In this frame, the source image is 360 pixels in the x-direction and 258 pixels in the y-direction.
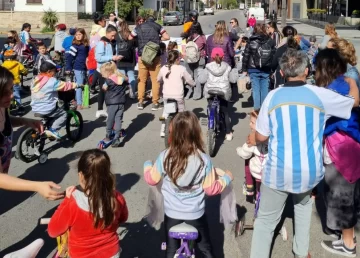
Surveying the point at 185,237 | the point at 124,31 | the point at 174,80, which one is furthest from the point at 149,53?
the point at 185,237

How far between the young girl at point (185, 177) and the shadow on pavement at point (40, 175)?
8.94 feet

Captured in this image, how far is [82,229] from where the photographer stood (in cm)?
336

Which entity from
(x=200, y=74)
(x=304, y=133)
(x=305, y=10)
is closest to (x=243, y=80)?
(x=200, y=74)

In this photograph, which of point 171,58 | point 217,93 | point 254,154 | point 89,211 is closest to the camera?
point 89,211

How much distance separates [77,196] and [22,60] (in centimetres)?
1226

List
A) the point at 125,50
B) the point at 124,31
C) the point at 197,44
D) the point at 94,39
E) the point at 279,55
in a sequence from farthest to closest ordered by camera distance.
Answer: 1. the point at 197,44
2. the point at 94,39
3. the point at 124,31
4. the point at 125,50
5. the point at 279,55

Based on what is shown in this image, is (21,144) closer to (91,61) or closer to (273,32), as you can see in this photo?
Answer: (91,61)

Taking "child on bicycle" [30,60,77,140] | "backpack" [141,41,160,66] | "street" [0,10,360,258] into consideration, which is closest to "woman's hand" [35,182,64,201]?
"street" [0,10,360,258]

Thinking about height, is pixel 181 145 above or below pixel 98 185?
above

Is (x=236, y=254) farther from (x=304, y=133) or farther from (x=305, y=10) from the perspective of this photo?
(x=305, y=10)

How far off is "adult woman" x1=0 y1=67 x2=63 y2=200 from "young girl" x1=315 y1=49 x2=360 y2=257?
2571 mm

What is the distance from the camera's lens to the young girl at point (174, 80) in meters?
8.23

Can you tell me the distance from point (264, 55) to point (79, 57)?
435 centimetres

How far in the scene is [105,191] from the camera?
11.0ft
